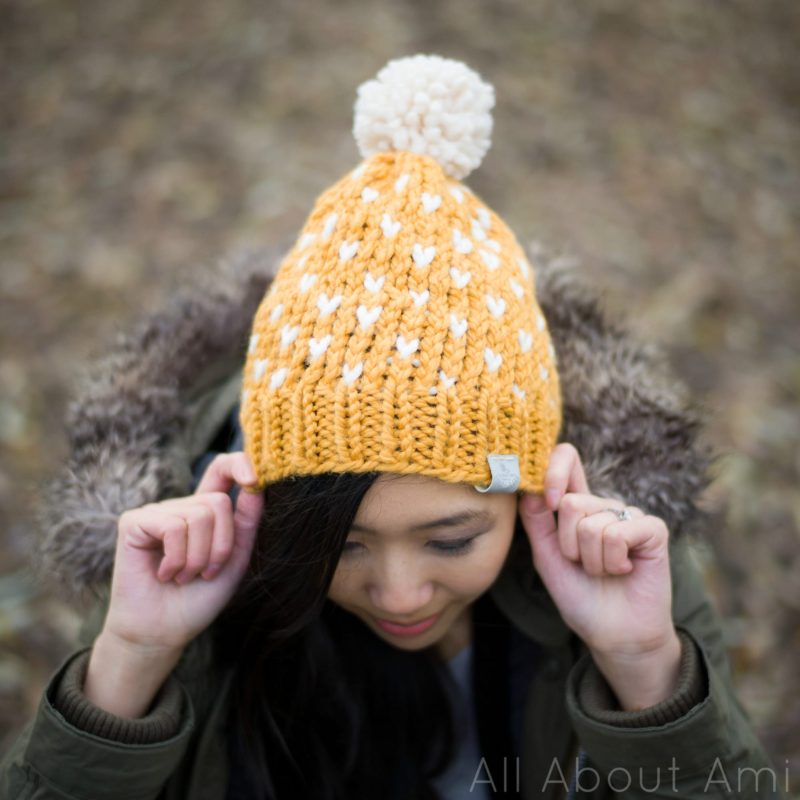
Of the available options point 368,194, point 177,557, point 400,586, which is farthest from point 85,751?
point 368,194

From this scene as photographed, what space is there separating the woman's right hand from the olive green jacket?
0.51 feet

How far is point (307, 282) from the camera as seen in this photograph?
170 cm

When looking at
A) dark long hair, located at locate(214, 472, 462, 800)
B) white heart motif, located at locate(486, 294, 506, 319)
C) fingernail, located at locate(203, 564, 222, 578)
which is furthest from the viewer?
dark long hair, located at locate(214, 472, 462, 800)

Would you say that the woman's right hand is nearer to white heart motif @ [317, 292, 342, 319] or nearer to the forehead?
the forehead

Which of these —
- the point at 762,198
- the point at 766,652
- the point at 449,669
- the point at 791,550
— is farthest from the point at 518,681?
the point at 762,198

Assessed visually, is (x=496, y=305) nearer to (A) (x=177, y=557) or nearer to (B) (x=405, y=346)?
(B) (x=405, y=346)

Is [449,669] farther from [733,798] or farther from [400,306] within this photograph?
[400,306]

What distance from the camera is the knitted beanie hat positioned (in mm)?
1606

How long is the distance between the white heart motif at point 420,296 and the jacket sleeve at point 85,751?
1111mm

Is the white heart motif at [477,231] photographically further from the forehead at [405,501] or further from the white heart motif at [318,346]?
the forehead at [405,501]

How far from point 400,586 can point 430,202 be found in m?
0.82

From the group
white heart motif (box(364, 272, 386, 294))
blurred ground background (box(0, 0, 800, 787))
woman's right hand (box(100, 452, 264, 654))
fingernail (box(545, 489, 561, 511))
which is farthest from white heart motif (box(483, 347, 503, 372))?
blurred ground background (box(0, 0, 800, 787))

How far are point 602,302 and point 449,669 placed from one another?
3.74 ft

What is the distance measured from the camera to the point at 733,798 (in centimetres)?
183
